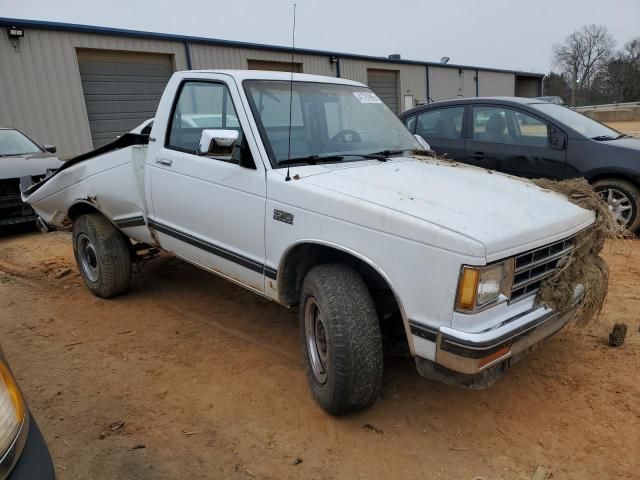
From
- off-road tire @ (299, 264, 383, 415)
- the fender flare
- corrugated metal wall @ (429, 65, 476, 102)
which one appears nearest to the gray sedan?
the fender flare

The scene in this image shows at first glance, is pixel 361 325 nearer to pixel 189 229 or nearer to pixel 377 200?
pixel 377 200

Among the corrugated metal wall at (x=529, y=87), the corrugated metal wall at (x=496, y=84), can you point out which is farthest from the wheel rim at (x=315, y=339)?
the corrugated metal wall at (x=529, y=87)

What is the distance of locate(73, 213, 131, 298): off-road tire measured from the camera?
4684mm

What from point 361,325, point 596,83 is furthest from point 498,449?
point 596,83

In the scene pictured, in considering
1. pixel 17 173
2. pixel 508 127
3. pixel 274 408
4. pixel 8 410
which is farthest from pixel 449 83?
pixel 8 410

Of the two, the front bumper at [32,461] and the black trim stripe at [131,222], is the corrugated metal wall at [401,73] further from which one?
the front bumper at [32,461]

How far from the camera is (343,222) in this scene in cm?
265

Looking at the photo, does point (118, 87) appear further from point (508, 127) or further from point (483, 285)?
point (483, 285)

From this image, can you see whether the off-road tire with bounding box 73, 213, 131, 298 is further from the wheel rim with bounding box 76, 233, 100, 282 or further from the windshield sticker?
the windshield sticker

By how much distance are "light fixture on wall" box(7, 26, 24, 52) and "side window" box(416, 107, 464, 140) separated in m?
9.63

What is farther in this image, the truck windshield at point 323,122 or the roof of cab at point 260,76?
the roof of cab at point 260,76

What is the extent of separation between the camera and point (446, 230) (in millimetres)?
2291

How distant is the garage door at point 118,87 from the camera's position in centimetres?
1323

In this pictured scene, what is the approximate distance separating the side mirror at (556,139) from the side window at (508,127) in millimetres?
78
